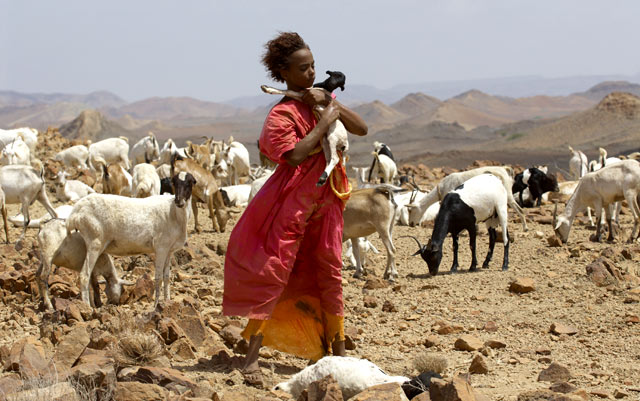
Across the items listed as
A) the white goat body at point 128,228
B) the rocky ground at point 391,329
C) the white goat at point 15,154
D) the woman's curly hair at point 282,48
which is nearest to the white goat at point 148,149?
the white goat at point 15,154

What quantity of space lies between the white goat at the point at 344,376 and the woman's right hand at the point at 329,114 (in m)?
1.50

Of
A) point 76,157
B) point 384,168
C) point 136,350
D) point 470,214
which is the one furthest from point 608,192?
point 76,157

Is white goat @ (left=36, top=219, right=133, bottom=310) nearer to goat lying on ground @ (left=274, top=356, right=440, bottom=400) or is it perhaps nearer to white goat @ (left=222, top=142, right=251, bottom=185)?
goat lying on ground @ (left=274, top=356, right=440, bottom=400)

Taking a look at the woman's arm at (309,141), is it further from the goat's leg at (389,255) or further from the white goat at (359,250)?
the white goat at (359,250)

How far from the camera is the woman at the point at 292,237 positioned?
496cm

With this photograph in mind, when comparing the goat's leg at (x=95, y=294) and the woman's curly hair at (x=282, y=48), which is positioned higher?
the woman's curly hair at (x=282, y=48)

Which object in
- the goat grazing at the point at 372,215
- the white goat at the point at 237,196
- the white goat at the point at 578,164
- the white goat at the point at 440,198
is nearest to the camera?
the goat grazing at the point at 372,215

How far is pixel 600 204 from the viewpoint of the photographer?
504 inches

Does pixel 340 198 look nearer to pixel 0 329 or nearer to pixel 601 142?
pixel 0 329

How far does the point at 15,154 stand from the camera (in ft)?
56.4

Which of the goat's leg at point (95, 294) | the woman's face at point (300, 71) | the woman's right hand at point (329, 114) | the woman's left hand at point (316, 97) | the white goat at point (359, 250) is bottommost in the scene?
the white goat at point (359, 250)

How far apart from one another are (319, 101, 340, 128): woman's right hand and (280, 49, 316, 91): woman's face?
25 centimetres

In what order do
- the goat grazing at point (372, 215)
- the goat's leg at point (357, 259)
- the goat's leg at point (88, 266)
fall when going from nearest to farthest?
the goat's leg at point (88, 266), the goat grazing at point (372, 215), the goat's leg at point (357, 259)

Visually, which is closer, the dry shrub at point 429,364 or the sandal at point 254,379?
the sandal at point 254,379
